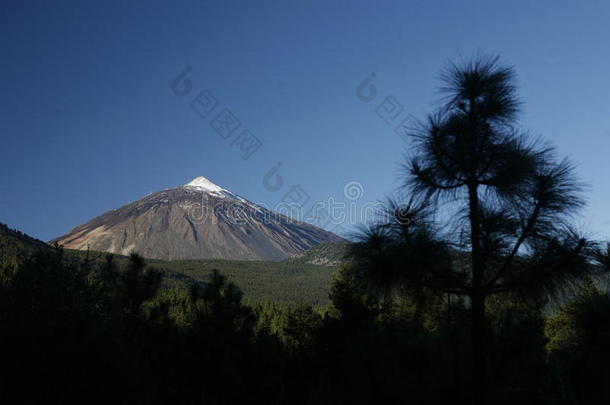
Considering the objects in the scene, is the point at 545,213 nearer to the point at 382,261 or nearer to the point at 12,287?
the point at 382,261

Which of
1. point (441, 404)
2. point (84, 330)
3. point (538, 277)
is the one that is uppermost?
point (538, 277)

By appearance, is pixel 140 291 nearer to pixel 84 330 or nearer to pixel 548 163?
pixel 84 330

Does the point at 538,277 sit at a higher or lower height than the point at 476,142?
lower

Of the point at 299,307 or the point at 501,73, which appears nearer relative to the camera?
the point at 501,73

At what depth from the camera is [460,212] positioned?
7.71 metres

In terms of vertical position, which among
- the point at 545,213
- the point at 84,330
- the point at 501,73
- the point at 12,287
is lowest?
the point at 84,330

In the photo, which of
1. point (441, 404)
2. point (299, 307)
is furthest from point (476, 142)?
point (299, 307)

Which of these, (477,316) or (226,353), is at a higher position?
(477,316)

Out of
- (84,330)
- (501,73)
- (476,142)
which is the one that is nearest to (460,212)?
(476,142)

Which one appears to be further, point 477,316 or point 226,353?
point 226,353

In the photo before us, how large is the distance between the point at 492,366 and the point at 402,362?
232 centimetres

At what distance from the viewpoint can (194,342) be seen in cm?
1747

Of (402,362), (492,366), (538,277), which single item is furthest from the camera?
(402,362)

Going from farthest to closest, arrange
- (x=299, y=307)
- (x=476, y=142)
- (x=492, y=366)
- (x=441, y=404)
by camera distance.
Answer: (x=299, y=307), (x=492, y=366), (x=441, y=404), (x=476, y=142)
